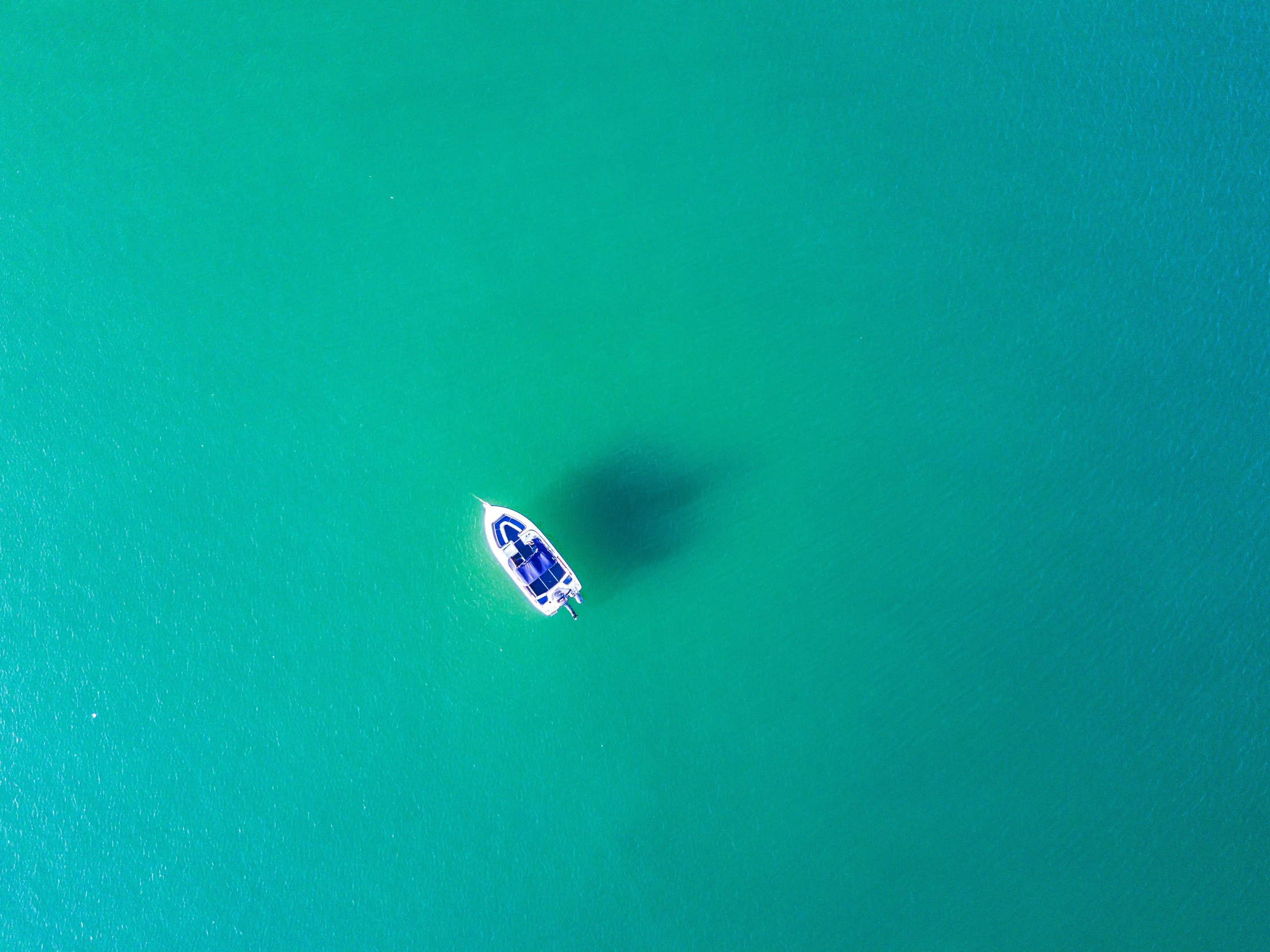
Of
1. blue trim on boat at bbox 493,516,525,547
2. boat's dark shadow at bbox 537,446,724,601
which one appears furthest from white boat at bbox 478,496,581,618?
boat's dark shadow at bbox 537,446,724,601

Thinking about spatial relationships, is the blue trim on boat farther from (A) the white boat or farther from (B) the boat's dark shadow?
(B) the boat's dark shadow

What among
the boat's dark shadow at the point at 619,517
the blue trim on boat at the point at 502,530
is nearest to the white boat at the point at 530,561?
the blue trim on boat at the point at 502,530

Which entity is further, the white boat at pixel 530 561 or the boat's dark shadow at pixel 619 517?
the boat's dark shadow at pixel 619 517

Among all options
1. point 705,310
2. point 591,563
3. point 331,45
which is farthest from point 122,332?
point 705,310

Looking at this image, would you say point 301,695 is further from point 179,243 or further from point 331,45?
point 331,45

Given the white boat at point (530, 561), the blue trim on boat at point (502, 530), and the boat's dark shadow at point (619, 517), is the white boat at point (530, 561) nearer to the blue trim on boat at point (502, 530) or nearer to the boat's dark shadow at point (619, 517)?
the blue trim on boat at point (502, 530)

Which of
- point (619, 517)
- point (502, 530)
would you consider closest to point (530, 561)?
point (502, 530)
